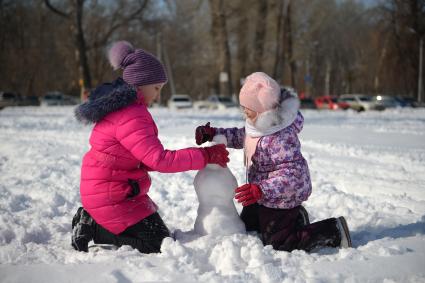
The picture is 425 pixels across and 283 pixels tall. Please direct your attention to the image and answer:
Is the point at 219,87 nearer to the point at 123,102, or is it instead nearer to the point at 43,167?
the point at 43,167

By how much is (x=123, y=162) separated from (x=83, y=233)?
562mm

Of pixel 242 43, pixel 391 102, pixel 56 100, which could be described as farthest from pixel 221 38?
pixel 56 100

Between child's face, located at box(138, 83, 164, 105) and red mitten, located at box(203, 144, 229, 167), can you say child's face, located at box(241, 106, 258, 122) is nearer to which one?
red mitten, located at box(203, 144, 229, 167)

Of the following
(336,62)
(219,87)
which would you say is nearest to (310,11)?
(219,87)

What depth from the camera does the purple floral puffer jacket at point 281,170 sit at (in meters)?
3.13

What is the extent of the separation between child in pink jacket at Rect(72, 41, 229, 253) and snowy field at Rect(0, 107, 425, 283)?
15 centimetres

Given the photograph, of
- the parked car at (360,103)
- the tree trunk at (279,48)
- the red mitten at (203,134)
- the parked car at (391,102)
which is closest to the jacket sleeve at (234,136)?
the red mitten at (203,134)

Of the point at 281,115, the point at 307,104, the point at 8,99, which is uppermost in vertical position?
the point at 281,115

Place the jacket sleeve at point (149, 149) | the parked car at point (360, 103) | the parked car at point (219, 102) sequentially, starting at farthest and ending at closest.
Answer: the parked car at point (219, 102) → the parked car at point (360, 103) → the jacket sleeve at point (149, 149)

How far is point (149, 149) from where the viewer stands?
2922mm

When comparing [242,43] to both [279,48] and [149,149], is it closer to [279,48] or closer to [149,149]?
[279,48]

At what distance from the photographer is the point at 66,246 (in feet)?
10.9

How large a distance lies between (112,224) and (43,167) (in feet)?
12.8

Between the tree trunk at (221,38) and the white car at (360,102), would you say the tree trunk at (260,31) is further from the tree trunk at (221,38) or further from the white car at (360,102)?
the white car at (360,102)
